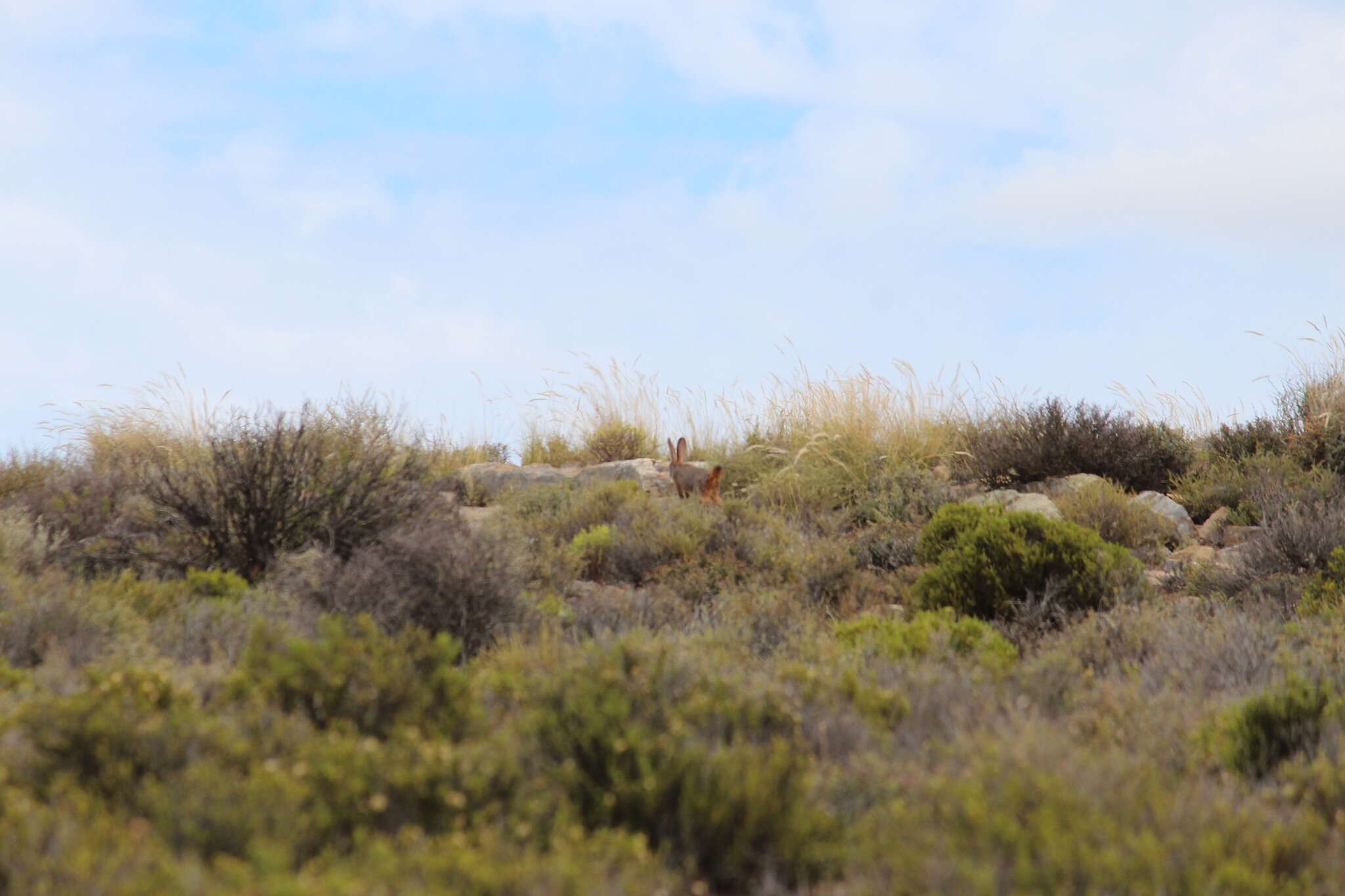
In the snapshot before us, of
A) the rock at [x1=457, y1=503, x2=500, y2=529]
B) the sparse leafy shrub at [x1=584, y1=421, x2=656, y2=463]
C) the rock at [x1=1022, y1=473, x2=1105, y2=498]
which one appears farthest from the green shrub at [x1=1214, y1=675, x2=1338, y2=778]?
the sparse leafy shrub at [x1=584, y1=421, x2=656, y2=463]

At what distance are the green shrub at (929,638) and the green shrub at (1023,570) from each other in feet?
2.56

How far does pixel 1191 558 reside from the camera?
8.80 metres

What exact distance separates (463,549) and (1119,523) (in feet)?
21.9

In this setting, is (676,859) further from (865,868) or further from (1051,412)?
(1051,412)

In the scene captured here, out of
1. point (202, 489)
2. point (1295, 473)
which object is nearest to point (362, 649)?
point (202, 489)

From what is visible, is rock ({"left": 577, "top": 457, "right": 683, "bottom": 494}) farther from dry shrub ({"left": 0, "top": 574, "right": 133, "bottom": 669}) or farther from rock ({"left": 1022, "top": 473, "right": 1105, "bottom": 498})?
dry shrub ({"left": 0, "top": 574, "right": 133, "bottom": 669})

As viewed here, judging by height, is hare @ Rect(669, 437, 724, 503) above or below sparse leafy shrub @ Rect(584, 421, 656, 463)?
below

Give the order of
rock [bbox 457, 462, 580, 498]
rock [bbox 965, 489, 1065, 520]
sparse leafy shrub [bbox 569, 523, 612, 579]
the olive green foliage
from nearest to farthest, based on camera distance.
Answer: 1. the olive green foliage
2. sparse leafy shrub [bbox 569, 523, 612, 579]
3. rock [bbox 965, 489, 1065, 520]
4. rock [bbox 457, 462, 580, 498]

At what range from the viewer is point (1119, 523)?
9539mm

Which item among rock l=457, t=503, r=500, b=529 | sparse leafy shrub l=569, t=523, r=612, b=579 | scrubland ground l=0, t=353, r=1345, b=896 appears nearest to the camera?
scrubland ground l=0, t=353, r=1345, b=896

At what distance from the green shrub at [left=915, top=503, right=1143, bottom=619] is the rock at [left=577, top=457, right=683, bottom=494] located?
4.89 m

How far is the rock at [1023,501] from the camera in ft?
32.3

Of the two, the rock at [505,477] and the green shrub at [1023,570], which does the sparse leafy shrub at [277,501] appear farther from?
the rock at [505,477]

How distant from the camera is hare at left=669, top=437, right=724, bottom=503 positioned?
10005 millimetres
